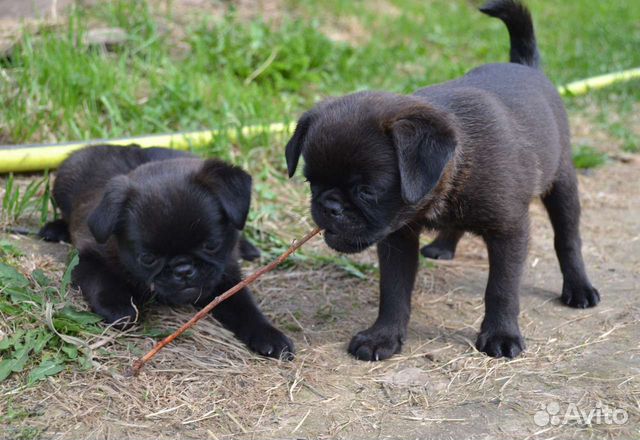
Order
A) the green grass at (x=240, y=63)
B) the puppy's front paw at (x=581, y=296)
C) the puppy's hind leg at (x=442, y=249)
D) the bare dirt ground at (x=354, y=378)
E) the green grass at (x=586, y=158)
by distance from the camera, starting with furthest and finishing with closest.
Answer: the green grass at (x=586, y=158)
the green grass at (x=240, y=63)
the puppy's hind leg at (x=442, y=249)
the puppy's front paw at (x=581, y=296)
the bare dirt ground at (x=354, y=378)

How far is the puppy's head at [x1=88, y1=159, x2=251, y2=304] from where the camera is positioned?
399 centimetres

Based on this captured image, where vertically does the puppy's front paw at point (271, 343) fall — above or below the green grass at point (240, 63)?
below

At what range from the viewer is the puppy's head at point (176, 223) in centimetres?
399

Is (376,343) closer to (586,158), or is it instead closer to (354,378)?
(354,378)

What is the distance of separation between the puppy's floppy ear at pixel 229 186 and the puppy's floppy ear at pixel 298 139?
46 centimetres

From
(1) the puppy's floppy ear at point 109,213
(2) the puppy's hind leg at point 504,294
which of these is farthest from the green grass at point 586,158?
(1) the puppy's floppy ear at point 109,213

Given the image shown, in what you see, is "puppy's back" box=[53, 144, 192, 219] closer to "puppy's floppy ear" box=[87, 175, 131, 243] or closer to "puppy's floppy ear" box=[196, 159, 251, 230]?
"puppy's floppy ear" box=[87, 175, 131, 243]

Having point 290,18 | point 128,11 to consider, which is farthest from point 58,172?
point 290,18

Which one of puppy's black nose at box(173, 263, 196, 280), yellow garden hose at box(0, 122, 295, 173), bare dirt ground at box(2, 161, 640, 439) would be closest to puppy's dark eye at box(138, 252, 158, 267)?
puppy's black nose at box(173, 263, 196, 280)

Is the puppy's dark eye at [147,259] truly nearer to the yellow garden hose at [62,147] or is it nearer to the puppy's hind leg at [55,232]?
the puppy's hind leg at [55,232]

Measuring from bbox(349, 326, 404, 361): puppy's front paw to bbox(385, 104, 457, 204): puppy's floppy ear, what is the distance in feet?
3.07

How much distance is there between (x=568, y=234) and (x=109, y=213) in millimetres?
2669

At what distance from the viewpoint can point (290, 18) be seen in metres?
9.78

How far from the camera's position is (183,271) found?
3996 millimetres
